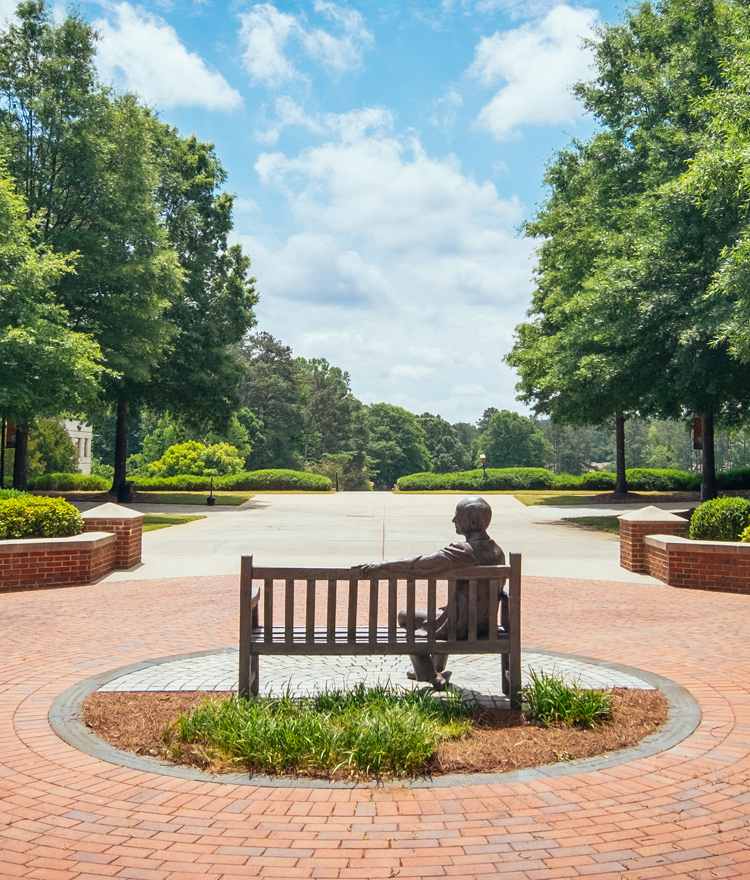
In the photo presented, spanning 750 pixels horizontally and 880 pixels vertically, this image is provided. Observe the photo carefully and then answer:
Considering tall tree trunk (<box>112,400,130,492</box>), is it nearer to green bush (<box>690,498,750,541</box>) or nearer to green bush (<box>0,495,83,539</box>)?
green bush (<box>0,495,83,539</box>)

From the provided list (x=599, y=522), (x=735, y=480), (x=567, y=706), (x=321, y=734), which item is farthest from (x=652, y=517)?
(x=735, y=480)

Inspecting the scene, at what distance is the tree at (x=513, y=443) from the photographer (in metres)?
97.6

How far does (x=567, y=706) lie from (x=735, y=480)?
30.1 m

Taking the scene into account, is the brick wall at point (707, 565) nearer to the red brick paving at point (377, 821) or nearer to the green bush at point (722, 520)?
the green bush at point (722, 520)

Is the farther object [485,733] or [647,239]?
[647,239]

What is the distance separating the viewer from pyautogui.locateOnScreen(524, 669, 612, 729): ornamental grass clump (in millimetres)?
4746

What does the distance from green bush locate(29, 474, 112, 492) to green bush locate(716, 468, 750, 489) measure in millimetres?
27599

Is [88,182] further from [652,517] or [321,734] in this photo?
[321,734]

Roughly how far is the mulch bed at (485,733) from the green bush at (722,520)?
6661 mm

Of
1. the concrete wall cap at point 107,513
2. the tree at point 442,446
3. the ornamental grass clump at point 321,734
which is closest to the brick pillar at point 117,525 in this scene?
the concrete wall cap at point 107,513

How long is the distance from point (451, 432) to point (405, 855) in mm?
101300

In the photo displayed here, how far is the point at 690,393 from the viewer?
17641mm

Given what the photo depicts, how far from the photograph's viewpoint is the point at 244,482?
42.1 m

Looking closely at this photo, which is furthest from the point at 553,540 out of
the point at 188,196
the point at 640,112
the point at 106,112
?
the point at 188,196
